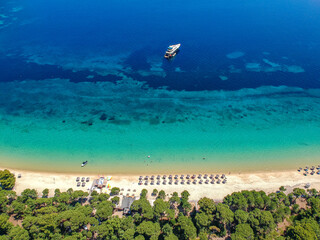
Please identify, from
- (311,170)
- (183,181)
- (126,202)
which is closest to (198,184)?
(183,181)

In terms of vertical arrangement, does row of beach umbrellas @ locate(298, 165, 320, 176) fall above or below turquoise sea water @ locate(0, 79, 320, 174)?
below

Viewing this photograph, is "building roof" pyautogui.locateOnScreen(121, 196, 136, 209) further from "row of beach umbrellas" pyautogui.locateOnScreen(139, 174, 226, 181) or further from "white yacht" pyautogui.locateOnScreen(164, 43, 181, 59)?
"white yacht" pyautogui.locateOnScreen(164, 43, 181, 59)

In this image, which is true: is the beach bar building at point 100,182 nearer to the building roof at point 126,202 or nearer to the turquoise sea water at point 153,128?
the turquoise sea water at point 153,128

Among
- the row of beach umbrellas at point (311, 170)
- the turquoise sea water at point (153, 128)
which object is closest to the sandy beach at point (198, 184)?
the row of beach umbrellas at point (311, 170)

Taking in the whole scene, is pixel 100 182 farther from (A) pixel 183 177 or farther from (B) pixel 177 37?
(B) pixel 177 37

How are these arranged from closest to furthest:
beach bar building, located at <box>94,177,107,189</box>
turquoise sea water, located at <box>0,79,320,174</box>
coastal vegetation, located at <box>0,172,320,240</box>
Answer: coastal vegetation, located at <box>0,172,320,240</box>, beach bar building, located at <box>94,177,107,189</box>, turquoise sea water, located at <box>0,79,320,174</box>

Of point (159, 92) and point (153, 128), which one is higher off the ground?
point (159, 92)

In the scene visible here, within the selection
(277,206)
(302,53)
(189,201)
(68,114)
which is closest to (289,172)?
(277,206)

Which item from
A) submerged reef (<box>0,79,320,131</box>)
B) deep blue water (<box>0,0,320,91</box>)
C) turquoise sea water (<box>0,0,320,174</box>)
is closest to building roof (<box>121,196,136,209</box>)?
turquoise sea water (<box>0,0,320,174</box>)
